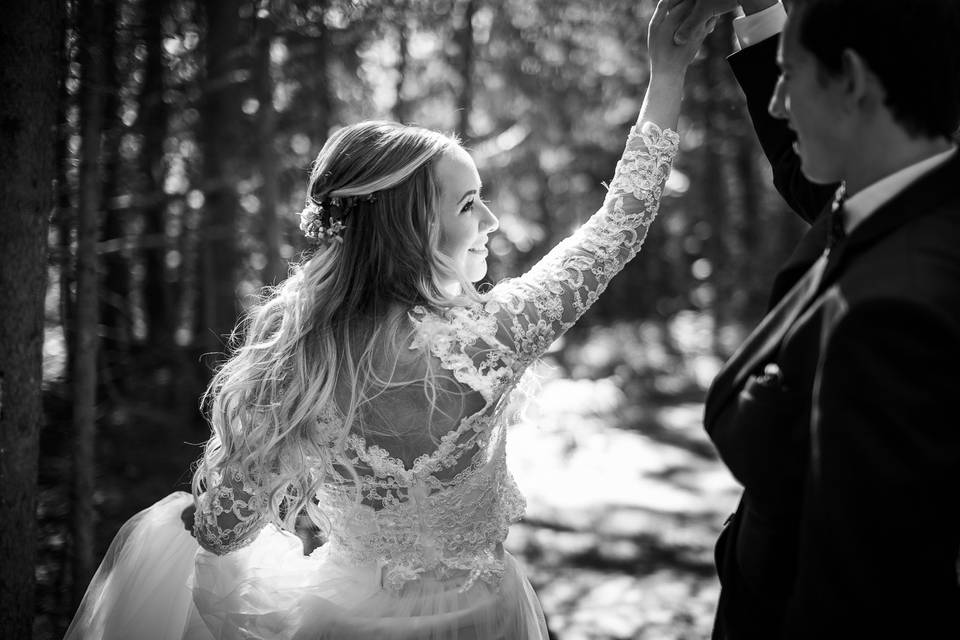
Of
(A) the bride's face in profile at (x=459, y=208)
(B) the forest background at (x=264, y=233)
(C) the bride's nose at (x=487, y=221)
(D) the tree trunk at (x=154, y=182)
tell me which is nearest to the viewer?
(A) the bride's face in profile at (x=459, y=208)

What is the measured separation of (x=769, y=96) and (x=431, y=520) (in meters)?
1.52

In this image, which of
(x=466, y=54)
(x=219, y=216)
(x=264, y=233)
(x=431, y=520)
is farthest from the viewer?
(x=219, y=216)

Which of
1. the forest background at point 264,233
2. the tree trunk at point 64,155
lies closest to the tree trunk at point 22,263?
the forest background at point 264,233

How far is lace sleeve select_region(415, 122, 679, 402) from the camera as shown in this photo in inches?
84.0

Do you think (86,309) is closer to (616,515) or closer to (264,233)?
(264,233)

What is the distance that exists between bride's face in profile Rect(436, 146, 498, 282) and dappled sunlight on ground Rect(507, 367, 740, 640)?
2.56 feet

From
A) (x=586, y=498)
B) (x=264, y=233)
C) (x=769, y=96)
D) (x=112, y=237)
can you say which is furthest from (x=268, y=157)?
(x=769, y=96)

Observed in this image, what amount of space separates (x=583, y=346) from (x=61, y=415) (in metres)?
7.75

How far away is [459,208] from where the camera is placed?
7.54 feet

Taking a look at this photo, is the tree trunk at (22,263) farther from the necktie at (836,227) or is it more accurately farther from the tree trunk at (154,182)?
the necktie at (836,227)

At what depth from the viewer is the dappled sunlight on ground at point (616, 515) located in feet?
16.4

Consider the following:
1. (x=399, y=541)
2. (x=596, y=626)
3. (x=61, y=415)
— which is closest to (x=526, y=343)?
(x=399, y=541)

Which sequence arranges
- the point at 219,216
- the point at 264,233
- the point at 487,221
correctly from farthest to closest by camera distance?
the point at 219,216 → the point at 264,233 → the point at 487,221

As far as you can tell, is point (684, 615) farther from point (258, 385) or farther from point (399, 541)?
point (258, 385)
